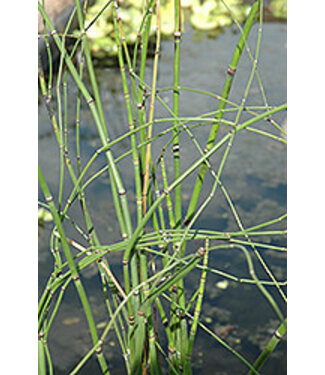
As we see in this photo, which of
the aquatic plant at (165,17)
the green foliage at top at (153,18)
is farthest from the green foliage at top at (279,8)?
the green foliage at top at (153,18)

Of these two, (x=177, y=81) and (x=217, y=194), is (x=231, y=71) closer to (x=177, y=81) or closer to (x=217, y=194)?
(x=177, y=81)

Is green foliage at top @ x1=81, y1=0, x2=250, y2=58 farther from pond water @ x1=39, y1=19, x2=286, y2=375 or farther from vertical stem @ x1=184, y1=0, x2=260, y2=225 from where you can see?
vertical stem @ x1=184, y1=0, x2=260, y2=225

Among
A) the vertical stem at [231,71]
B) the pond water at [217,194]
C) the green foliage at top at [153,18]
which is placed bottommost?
the pond water at [217,194]

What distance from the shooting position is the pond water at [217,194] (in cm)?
164

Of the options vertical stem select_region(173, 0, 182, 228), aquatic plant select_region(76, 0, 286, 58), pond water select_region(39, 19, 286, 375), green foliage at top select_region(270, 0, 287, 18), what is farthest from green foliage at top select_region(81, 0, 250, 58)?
vertical stem select_region(173, 0, 182, 228)

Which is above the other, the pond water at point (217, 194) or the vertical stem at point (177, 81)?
the vertical stem at point (177, 81)

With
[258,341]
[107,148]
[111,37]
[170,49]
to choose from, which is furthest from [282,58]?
[107,148]

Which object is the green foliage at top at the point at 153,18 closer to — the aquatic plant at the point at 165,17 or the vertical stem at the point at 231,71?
the aquatic plant at the point at 165,17

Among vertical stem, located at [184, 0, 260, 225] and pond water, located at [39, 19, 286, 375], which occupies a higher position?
vertical stem, located at [184, 0, 260, 225]

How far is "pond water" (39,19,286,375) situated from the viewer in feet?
5.37

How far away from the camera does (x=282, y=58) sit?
3.42 meters

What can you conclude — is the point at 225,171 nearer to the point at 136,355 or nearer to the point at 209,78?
the point at 209,78

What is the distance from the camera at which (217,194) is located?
7.67ft
